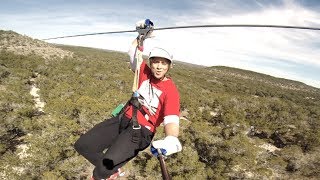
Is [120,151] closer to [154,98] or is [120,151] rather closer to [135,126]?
[135,126]

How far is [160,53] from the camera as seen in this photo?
470 cm

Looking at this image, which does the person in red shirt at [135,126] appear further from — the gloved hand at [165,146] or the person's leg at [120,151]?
the gloved hand at [165,146]

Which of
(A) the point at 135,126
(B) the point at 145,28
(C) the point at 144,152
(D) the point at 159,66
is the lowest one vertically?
(C) the point at 144,152

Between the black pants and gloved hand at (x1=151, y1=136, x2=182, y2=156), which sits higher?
gloved hand at (x1=151, y1=136, x2=182, y2=156)

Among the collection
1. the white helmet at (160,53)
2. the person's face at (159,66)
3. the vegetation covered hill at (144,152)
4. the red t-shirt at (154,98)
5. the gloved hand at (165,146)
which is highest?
the white helmet at (160,53)

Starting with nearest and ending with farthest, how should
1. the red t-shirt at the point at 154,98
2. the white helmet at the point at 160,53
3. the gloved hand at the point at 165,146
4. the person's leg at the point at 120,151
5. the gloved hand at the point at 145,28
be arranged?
the gloved hand at the point at 165,146 → the person's leg at the point at 120,151 → the red t-shirt at the point at 154,98 → the white helmet at the point at 160,53 → the gloved hand at the point at 145,28

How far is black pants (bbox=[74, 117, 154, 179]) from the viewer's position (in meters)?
4.42

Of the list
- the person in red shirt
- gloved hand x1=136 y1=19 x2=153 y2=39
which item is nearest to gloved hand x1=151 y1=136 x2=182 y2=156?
the person in red shirt

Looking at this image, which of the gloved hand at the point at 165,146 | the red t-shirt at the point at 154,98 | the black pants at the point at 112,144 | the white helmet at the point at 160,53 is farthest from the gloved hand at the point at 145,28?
the gloved hand at the point at 165,146

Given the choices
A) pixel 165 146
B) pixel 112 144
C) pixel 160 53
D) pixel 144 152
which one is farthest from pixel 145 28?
pixel 144 152

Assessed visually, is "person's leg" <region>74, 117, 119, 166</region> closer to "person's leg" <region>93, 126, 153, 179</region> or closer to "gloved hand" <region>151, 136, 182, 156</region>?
"person's leg" <region>93, 126, 153, 179</region>

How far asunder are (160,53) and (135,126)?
117 cm

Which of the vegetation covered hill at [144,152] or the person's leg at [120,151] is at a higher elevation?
the person's leg at [120,151]

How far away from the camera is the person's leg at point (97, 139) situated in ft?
15.7
